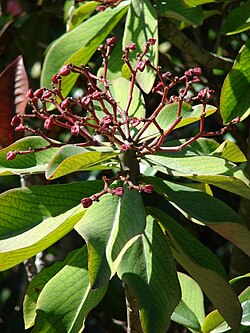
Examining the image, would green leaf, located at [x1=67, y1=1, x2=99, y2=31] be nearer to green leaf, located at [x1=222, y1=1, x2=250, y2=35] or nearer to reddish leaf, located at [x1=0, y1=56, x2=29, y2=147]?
reddish leaf, located at [x1=0, y1=56, x2=29, y2=147]

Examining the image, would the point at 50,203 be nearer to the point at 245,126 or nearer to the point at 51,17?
the point at 245,126

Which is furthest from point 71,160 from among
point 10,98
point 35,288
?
point 10,98

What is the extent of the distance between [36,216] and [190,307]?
1.38ft

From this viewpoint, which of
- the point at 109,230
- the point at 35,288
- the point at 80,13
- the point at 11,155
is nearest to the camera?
the point at 109,230

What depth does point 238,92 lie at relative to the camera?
136 cm

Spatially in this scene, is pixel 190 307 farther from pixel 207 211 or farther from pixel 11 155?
pixel 11 155

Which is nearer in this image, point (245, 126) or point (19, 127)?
point (19, 127)

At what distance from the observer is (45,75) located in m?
1.52

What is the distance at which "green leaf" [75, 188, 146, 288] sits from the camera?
1021 mm

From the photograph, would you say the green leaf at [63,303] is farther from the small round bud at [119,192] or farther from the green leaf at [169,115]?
the green leaf at [169,115]

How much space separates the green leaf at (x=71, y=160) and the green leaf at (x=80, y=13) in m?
0.52

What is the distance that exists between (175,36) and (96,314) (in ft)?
2.93

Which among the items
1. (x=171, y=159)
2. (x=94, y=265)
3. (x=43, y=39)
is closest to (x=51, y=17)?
(x=43, y=39)

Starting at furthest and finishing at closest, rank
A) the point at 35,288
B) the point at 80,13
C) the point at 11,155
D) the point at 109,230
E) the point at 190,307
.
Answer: the point at 80,13 < the point at 190,307 < the point at 35,288 < the point at 11,155 < the point at 109,230
